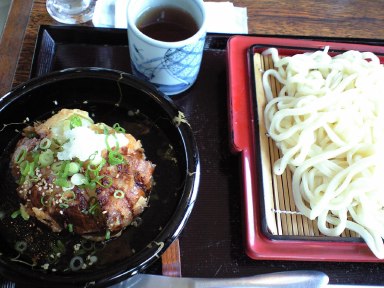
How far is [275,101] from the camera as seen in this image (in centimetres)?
158

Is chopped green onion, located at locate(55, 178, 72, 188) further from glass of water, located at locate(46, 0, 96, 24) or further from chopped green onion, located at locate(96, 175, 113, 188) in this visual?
glass of water, located at locate(46, 0, 96, 24)

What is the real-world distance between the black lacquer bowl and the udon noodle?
0.39 m

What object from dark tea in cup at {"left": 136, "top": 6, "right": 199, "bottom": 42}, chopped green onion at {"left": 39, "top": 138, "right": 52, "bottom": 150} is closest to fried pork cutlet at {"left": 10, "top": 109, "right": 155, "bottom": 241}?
chopped green onion at {"left": 39, "top": 138, "right": 52, "bottom": 150}

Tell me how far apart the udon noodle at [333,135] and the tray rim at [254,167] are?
0.06m

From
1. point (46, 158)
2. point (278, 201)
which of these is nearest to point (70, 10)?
point (46, 158)

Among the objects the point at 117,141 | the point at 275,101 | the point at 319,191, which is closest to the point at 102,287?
the point at 117,141

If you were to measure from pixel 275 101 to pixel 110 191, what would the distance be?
744mm

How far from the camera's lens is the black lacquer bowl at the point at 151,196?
1.16m

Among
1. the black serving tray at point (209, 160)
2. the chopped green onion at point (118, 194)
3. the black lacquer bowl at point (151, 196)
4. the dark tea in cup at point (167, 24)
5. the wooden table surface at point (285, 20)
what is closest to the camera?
the black lacquer bowl at point (151, 196)

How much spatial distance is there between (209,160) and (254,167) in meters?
0.19

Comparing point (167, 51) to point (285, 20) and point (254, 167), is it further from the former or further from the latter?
point (285, 20)

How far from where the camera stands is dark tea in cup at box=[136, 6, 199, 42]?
1.52 m

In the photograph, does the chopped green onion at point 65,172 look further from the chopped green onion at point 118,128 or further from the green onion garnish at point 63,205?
the chopped green onion at point 118,128

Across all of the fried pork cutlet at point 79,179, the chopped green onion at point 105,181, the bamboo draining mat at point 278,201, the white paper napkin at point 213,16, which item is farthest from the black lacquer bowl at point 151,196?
the white paper napkin at point 213,16
